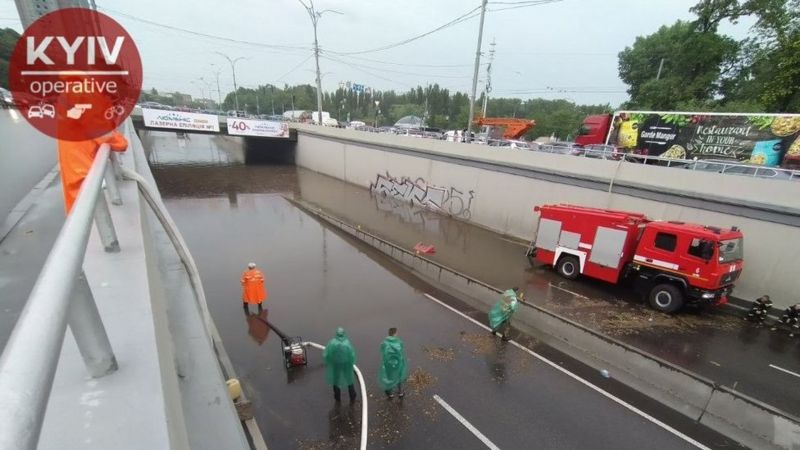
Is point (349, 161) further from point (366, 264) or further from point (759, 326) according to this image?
point (759, 326)

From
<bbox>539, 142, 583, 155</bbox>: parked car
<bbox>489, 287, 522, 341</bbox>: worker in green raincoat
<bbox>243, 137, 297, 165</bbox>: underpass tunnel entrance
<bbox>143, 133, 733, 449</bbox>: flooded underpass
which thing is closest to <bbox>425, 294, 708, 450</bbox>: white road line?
<bbox>143, 133, 733, 449</bbox>: flooded underpass

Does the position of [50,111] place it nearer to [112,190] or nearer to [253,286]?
[112,190]

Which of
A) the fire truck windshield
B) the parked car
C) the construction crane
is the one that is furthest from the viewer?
the construction crane

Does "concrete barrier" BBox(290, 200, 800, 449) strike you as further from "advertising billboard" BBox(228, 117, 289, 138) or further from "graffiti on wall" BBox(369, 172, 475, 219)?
"advertising billboard" BBox(228, 117, 289, 138)

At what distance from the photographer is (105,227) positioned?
2.35m

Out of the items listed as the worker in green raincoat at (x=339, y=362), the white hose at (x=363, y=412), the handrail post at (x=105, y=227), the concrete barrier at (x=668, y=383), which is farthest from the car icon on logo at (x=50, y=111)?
the concrete barrier at (x=668, y=383)

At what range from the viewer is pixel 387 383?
7.17 m

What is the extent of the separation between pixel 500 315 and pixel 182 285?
7.65 m

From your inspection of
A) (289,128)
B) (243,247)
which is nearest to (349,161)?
Answer: (289,128)

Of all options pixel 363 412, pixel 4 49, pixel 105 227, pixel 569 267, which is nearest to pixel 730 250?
pixel 569 267

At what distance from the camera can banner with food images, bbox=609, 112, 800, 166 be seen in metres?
14.4

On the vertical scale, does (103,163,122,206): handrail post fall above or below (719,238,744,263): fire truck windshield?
above

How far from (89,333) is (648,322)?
12838mm

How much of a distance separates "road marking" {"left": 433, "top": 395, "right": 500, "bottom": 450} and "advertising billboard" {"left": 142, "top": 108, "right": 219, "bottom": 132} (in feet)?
115
